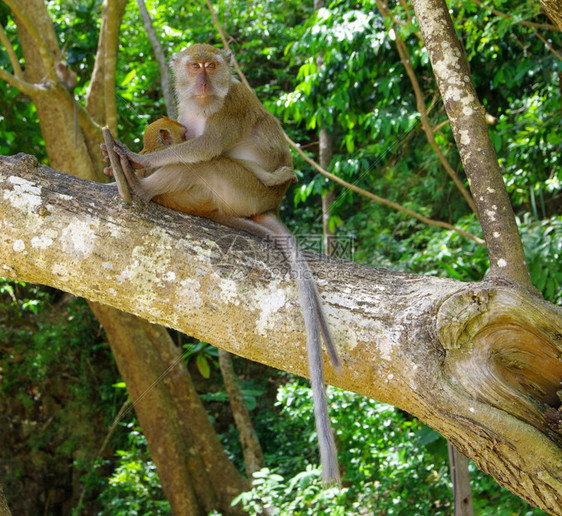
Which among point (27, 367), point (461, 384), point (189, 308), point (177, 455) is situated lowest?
point (461, 384)

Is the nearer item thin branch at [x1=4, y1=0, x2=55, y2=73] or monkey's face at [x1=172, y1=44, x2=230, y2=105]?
monkey's face at [x1=172, y1=44, x2=230, y2=105]

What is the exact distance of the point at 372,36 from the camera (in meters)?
6.10

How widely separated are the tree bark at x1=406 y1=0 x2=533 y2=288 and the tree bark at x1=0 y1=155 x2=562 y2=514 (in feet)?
1.42

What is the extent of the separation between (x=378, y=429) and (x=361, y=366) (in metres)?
3.96

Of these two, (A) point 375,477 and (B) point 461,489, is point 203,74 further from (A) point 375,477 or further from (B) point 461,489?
(A) point 375,477

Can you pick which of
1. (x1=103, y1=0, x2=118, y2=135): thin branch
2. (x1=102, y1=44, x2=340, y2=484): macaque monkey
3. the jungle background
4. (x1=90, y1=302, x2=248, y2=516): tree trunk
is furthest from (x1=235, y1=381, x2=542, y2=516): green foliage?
(x1=103, y1=0, x2=118, y2=135): thin branch

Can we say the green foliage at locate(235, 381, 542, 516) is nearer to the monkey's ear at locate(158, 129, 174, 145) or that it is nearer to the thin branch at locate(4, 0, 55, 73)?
the monkey's ear at locate(158, 129, 174, 145)

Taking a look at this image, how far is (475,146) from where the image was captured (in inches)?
107

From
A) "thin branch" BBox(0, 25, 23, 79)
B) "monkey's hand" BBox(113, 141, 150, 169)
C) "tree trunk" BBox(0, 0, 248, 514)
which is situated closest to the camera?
"monkey's hand" BBox(113, 141, 150, 169)

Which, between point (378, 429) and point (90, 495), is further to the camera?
point (90, 495)

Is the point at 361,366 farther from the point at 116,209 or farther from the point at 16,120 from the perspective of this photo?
the point at 16,120

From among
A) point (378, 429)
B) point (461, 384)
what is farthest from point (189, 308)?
point (378, 429)

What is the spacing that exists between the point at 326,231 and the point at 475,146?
16.2ft

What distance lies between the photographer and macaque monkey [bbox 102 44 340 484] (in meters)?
2.83
